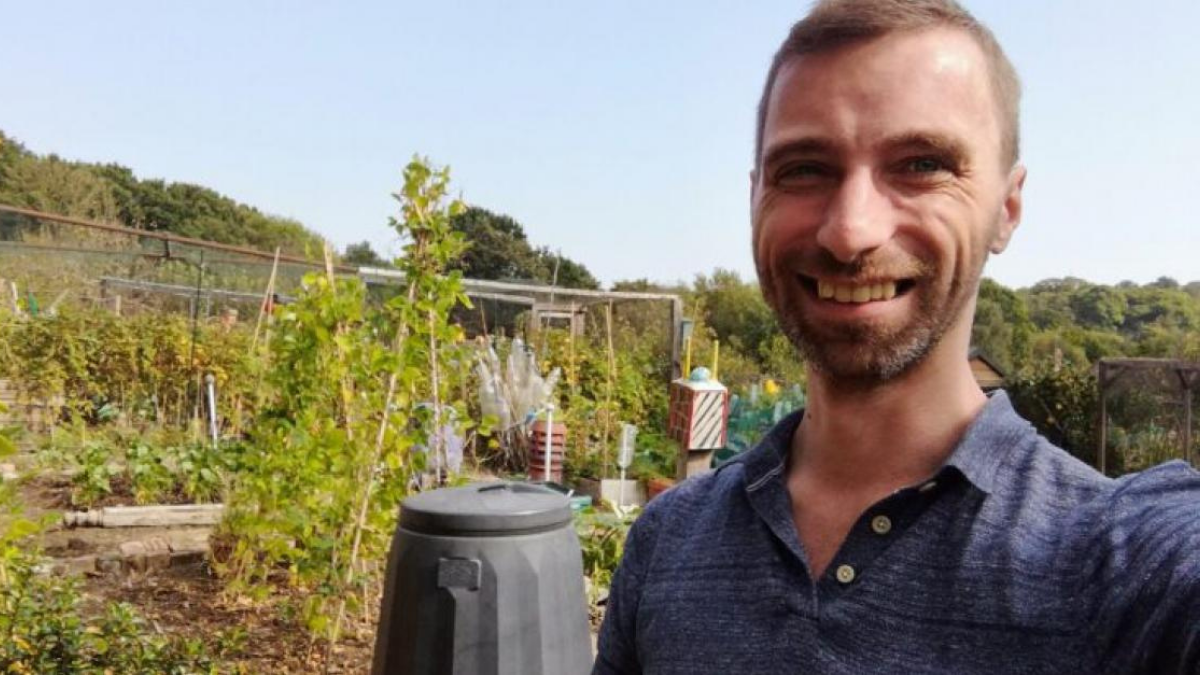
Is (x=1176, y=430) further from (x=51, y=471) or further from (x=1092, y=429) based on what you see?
(x=51, y=471)

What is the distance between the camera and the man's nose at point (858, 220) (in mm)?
845

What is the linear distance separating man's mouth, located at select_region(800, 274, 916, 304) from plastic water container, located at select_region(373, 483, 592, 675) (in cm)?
176

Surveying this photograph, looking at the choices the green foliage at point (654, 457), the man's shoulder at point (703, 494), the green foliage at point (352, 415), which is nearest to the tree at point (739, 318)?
the green foliage at point (654, 457)

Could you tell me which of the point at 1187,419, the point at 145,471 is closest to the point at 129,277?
the point at 145,471

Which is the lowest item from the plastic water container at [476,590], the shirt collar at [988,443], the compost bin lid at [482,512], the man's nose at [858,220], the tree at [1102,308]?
the plastic water container at [476,590]

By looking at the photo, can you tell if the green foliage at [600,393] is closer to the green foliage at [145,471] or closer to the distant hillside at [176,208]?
the green foliage at [145,471]

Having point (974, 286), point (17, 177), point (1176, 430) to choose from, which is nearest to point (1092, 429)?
→ point (1176, 430)

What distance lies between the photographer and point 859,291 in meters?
0.86

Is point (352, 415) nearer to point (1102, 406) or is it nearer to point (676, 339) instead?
point (676, 339)

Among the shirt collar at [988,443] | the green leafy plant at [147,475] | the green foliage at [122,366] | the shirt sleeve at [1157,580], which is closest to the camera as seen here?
the shirt sleeve at [1157,580]

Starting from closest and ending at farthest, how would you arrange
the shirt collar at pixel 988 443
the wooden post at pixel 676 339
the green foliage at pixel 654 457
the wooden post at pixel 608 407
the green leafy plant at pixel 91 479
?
the shirt collar at pixel 988 443, the green leafy plant at pixel 91 479, the wooden post at pixel 608 407, the green foliage at pixel 654 457, the wooden post at pixel 676 339

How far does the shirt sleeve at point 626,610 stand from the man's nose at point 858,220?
391 millimetres

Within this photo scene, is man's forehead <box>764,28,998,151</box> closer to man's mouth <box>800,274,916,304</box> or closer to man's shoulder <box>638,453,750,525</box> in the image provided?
man's mouth <box>800,274,916,304</box>

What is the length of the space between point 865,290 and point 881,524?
199mm
